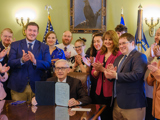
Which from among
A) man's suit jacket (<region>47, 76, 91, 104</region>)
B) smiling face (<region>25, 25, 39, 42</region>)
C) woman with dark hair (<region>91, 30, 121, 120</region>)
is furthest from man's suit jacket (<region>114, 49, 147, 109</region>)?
smiling face (<region>25, 25, 39, 42</region>)

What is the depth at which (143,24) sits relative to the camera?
5.99 meters

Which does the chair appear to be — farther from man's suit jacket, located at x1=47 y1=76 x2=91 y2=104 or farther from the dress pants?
the dress pants

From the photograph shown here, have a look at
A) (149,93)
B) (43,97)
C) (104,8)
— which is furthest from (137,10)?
(43,97)

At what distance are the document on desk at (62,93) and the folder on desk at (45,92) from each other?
1.7 inches

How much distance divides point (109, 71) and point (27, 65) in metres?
1.28

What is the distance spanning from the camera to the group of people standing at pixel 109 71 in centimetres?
233

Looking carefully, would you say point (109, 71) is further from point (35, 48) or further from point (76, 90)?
point (35, 48)

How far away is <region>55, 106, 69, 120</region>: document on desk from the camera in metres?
1.76

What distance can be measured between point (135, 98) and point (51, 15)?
462 centimetres

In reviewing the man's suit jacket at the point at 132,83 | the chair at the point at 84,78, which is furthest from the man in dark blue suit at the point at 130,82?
the chair at the point at 84,78

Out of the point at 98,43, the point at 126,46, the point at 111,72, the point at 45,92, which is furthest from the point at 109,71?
the point at 98,43

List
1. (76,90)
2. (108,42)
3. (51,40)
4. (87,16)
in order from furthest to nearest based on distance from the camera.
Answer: (87,16), (51,40), (108,42), (76,90)

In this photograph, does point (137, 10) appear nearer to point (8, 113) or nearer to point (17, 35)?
point (17, 35)

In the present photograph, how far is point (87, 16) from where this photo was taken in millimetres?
6082
